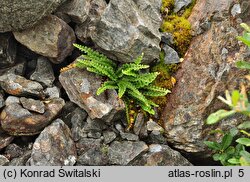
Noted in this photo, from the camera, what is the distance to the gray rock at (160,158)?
7.09 meters

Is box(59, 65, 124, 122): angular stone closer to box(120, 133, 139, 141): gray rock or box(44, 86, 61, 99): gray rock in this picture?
box(44, 86, 61, 99): gray rock

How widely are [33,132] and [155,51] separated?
111 inches

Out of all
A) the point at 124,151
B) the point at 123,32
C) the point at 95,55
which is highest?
the point at 123,32

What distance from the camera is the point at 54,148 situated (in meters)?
6.79

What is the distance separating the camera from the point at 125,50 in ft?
23.4

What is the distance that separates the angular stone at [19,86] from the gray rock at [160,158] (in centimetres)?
229

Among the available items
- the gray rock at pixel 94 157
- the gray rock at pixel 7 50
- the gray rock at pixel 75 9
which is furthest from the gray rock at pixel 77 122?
the gray rock at pixel 75 9

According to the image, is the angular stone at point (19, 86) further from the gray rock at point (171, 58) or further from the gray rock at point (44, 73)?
the gray rock at point (171, 58)

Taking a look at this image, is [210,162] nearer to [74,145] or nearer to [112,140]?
[112,140]

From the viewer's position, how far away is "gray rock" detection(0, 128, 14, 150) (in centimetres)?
697

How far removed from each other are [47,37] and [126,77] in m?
1.69

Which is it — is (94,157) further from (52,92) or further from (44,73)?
(44,73)

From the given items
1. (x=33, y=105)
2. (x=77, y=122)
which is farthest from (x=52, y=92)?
(x=77, y=122)

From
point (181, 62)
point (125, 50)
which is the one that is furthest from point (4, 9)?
point (181, 62)
